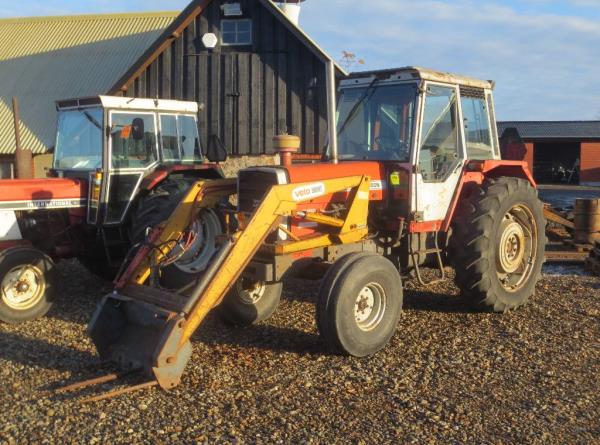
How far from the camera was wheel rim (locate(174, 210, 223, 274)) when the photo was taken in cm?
700

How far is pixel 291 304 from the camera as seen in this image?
299 inches

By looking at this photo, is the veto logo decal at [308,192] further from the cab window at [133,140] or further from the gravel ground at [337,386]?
the cab window at [133,140]

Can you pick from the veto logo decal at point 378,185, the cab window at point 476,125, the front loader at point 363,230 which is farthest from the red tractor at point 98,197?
the cab window at point 476,125

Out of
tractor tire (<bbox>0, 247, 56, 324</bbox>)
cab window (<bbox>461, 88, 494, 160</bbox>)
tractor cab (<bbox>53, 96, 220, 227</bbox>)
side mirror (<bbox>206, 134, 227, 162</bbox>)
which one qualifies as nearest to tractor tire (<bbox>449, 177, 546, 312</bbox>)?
cab window (<bbox>461, 88, 494, 160</bbox>)

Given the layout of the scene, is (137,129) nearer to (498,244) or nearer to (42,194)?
(42,194)

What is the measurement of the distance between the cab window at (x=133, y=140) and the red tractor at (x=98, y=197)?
1 centimetres

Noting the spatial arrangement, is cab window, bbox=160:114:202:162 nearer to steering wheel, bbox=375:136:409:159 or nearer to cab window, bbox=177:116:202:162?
cab window, bbox=177:116:202:162

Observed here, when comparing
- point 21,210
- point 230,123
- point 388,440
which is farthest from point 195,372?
point 230,123

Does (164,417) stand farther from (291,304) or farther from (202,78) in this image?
(202,78)

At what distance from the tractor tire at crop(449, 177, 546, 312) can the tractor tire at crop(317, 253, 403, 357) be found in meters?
1.05

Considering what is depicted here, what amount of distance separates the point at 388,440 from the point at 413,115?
3.30 meters

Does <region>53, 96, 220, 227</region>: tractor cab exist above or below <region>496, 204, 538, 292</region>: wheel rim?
above

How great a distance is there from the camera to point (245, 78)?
16.9 metres

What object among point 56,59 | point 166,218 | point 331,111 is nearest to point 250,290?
point 166,218
